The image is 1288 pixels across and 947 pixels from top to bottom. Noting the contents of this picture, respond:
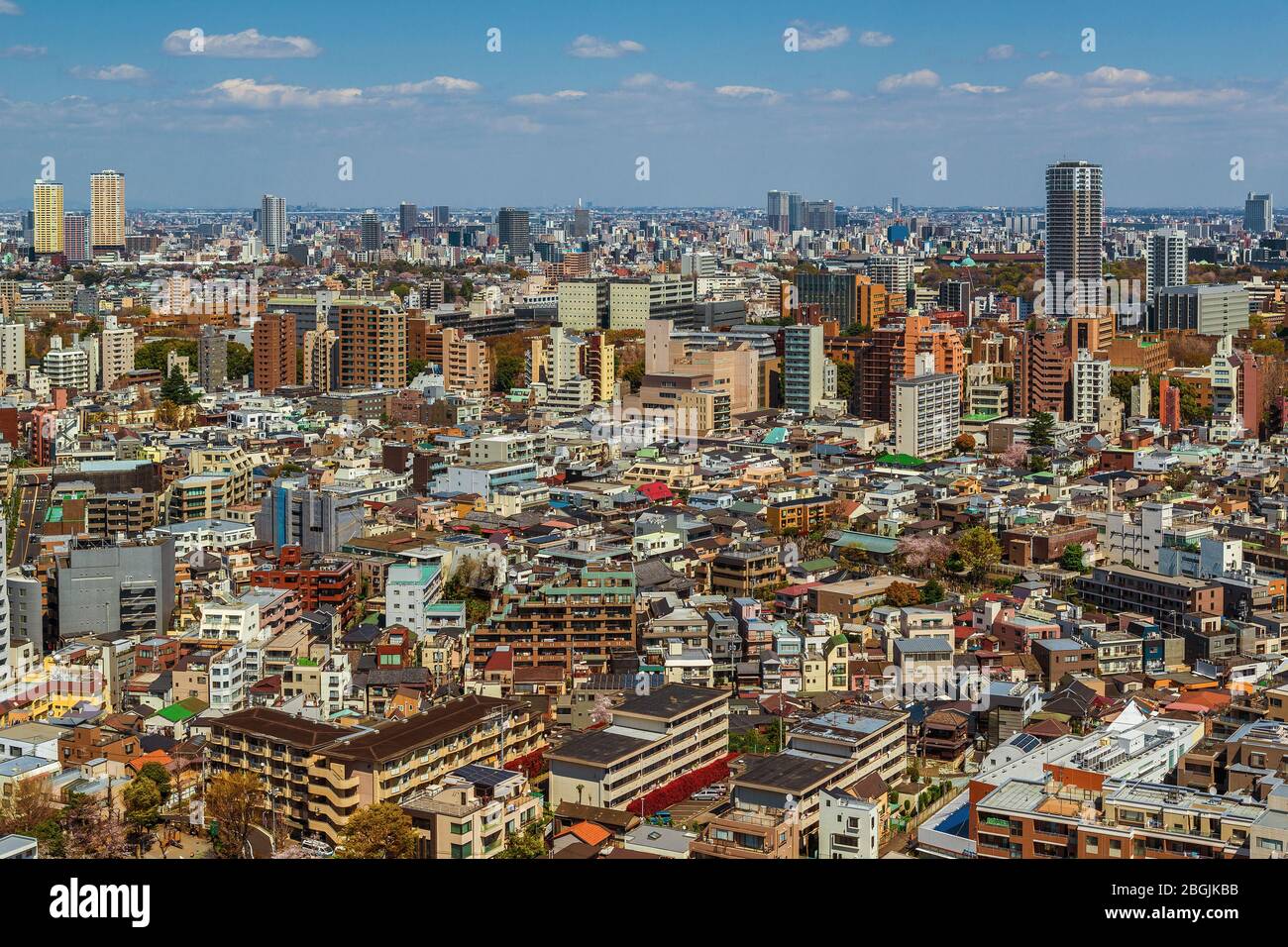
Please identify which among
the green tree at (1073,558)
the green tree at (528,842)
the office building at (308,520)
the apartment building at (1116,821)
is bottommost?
the green tree at (528,842)

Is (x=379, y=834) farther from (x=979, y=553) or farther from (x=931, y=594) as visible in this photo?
(x=979, y=553)

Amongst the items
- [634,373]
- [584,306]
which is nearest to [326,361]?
[634,373]

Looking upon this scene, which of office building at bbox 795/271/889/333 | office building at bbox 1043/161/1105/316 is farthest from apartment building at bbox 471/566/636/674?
office building at bbox 1043/161/1105/316

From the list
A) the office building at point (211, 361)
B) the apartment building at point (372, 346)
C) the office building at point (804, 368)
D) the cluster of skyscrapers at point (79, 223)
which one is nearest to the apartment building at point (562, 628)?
the office building at point (804, 368)

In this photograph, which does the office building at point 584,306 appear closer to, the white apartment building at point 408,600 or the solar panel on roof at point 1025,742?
the white apartment building at point 408,600

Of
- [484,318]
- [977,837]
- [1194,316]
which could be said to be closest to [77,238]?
[484,318]

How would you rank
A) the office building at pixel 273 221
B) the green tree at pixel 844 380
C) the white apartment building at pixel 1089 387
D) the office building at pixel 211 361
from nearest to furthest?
the white apartment building at pixel 1089 387, the green tree at pixel 844 380, the office building at pixel 211 361, the office building at pixel 273 221

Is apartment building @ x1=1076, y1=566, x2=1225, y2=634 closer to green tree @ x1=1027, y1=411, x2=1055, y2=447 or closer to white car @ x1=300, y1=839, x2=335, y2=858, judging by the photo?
white car @ x1=300, y1=839, x2=335, y2=858
